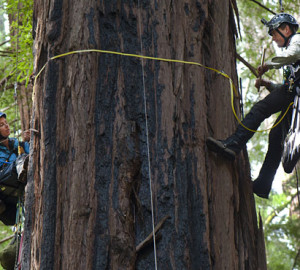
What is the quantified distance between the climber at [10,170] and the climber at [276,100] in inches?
85.2

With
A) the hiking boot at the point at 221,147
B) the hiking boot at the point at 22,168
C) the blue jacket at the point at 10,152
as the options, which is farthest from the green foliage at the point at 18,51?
the hiking boot at the point at 221,147

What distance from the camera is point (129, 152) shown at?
366 cm

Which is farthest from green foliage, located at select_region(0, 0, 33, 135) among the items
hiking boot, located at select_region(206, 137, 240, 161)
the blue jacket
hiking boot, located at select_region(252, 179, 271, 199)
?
hiking boot, located at select_region(206, 137, 240, 161)

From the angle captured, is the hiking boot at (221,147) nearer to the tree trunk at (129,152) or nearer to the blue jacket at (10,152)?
the tree trunk at (129,152)

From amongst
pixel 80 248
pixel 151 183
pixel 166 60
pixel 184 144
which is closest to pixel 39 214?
pixel 80 248

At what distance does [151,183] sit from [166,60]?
38.0 inches

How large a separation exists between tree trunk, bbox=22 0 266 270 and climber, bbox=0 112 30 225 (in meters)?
1.53

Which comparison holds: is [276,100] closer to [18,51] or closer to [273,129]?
[273,129]

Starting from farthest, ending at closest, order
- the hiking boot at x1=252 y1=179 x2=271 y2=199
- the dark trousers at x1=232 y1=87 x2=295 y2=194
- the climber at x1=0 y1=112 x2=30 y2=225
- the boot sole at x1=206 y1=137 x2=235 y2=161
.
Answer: the hiking boot at x1=252 y1=179 x2=271 y2=199 → the climber at x1=0 y1=112 x2=30 y2=225 → the dark trousers at x1=232 y1=87 x2=295 y2=194 → the boot sole at x1=206 y1=137 x2=235 y2=161

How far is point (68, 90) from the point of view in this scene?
12.6ft

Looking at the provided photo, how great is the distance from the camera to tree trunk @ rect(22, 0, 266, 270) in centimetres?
349

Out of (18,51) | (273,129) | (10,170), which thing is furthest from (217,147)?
(18,51)

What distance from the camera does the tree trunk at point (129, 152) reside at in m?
3.49

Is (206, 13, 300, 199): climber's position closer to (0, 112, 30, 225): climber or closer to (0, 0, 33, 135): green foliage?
(0, 112, 30, 225): climber
